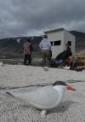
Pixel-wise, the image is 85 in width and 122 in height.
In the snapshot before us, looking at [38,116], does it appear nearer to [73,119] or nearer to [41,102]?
[41,102]

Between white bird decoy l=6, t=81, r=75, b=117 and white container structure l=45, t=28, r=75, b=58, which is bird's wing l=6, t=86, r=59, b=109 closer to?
white bird decoy l=6, t=81, r=75, b=117

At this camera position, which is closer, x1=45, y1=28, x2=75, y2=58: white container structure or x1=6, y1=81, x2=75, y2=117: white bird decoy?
x1=6, y1=81, x2=75, y2=117: white bird decoy

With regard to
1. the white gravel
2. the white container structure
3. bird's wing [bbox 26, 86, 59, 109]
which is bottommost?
the white gravel

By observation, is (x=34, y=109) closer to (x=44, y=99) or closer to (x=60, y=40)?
(x=44, y=99)

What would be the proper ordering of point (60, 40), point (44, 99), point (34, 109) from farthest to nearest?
1. point (60, 40)
2. point (34, 109)
3. point (44, 99)

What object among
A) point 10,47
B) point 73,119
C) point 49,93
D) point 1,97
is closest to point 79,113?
point 73,119

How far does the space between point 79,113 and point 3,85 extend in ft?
8.60

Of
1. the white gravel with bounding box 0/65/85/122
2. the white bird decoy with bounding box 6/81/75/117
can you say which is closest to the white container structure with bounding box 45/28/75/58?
the white gravel with bounding box 0/65/85/122

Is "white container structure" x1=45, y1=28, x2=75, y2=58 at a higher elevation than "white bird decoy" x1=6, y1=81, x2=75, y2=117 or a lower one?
higher

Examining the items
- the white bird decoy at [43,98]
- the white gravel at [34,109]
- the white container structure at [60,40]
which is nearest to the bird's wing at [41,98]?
the white bird decoy at [43,98]

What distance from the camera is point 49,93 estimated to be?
4.73m

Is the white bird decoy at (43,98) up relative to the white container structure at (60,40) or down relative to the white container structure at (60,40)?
down

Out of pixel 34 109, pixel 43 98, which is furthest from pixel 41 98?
pixel 34 109

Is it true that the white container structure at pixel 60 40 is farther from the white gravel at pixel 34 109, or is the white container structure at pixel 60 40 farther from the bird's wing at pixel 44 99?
the bird's wing at pixel 44 99
